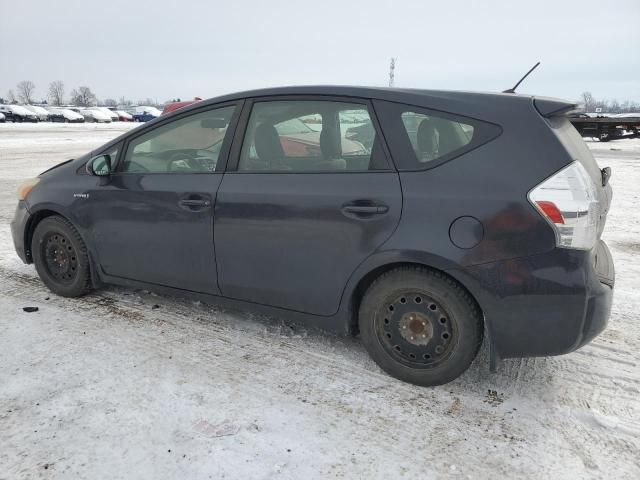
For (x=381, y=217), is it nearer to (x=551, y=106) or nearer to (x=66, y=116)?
(x=551, y=106)

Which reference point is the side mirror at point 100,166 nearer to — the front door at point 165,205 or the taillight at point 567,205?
the front door at point 165,205

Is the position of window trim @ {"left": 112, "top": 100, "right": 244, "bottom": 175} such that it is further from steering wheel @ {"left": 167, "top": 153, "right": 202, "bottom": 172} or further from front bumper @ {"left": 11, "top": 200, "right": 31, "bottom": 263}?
front bumper @ {"left": 11, "top": 200, "right": 31, "bottom": 263}

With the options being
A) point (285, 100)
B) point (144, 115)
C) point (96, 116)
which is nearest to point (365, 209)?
point (285, 100)

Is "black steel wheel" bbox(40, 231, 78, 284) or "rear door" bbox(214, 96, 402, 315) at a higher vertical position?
"rear door" bbox(214, 96, 402, 315)

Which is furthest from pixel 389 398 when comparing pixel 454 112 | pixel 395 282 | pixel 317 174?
pixel 454 112

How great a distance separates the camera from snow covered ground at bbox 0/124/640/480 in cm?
219

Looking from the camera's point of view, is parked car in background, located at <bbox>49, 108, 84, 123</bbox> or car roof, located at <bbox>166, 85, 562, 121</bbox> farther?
parked car in background, located at <bbox>49, 108, 84, 123</bbox>

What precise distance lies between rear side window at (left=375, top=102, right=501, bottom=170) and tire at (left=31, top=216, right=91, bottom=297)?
8.41 feet

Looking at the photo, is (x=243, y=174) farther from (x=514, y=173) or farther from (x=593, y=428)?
(x=593, y=428)

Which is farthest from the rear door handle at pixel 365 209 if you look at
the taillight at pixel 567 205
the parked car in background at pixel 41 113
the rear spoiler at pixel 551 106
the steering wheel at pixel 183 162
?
the parked car in background at pixel 41 113

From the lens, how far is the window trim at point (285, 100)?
274 centimetres

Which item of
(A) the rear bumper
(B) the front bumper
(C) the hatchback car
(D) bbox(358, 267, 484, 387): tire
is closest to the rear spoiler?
(C) the hatchback car

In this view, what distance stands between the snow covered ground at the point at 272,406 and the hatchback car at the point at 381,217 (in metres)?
0.27

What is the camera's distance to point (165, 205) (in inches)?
130
